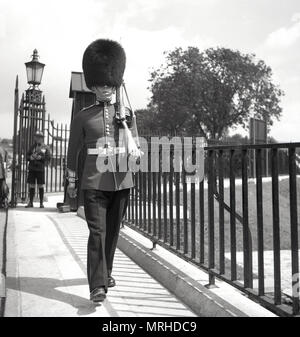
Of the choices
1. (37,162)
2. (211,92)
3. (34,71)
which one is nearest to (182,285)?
(37,162)

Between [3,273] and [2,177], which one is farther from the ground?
[2,177]

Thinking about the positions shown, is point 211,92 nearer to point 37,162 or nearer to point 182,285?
point 37,162

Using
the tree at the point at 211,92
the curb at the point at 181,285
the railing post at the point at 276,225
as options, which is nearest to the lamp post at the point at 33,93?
the curb at the point at 181,285

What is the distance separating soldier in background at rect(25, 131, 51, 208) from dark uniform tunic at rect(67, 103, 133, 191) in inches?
255

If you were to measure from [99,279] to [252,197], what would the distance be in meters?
14.1

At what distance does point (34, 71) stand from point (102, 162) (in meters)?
8.13

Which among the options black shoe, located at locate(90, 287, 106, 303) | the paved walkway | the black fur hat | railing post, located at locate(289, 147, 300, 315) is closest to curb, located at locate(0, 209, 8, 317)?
the paved walkway

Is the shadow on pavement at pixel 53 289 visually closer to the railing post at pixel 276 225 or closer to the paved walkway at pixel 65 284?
the paved walkway at pixel 65 284

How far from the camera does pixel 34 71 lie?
11023 millimetres

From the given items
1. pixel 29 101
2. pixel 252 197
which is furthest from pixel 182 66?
pixel 29 101

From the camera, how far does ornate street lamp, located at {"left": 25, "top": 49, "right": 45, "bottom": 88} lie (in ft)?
36.2

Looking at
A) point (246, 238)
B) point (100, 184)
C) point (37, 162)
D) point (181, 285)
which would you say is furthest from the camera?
point (37, 162)
